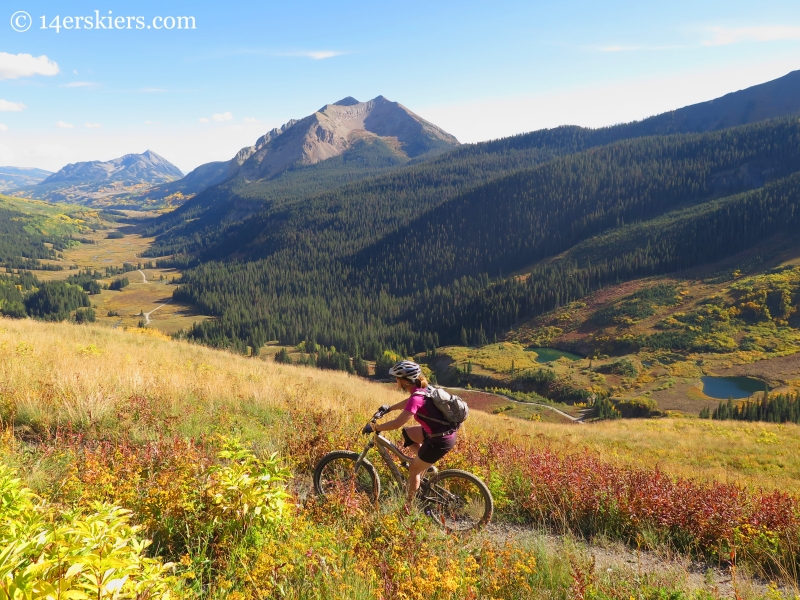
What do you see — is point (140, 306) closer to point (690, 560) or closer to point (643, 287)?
point (643, 287)

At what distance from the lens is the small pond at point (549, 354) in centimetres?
11744

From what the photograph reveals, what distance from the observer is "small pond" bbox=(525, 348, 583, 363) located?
117438 millimetres

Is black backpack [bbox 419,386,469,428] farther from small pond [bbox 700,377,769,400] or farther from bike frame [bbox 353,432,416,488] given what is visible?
small pond [bbox 700,377,769,400]

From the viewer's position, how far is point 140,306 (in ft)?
589

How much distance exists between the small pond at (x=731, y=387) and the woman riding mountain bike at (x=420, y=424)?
95.0m

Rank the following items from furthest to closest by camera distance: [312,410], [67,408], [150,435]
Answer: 1. [312,410]
2. [67,408]
3. [150,435]

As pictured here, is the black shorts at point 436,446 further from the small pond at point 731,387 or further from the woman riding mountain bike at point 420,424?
the small pond at point 731,387

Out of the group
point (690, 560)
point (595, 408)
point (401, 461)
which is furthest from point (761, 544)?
point (595, 408)

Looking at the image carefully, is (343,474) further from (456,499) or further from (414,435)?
(456,499)

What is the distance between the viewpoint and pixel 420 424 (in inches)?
268

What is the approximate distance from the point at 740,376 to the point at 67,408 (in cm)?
11472

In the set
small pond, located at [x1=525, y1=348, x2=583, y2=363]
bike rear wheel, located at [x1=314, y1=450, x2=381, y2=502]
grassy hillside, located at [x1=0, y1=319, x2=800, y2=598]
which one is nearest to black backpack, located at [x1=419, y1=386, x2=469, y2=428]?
grassy hillside, located at [x1=0, y1=319, x2=800, y2=598]

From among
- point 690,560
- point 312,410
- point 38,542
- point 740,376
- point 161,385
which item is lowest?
point 740,376

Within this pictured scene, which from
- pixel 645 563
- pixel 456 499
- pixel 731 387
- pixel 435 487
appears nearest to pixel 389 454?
pixel 435 487
